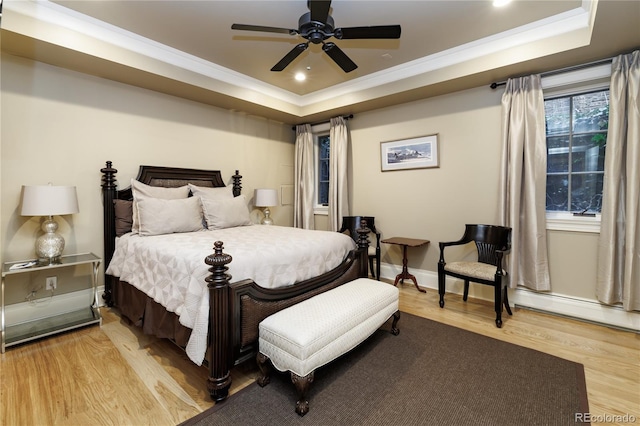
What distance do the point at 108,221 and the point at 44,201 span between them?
2.39ft

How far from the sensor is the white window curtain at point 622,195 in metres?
2.53

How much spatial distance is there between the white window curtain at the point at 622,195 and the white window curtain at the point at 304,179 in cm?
357

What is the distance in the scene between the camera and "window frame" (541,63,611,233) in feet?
9.22

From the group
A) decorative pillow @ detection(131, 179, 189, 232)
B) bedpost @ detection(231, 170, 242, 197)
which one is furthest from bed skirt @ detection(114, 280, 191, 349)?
bedpost @ detection(231, 170, 242, 197)

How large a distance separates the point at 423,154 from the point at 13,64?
4405mm

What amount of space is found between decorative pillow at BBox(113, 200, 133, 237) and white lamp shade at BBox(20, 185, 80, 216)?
1.84 ft

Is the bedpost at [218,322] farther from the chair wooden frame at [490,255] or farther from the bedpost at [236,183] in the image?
the bedpost at [236,183]

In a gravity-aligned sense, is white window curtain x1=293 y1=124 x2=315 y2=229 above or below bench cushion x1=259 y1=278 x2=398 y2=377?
above

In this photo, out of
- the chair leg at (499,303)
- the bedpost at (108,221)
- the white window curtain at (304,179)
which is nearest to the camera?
the chair leg at (499,303)

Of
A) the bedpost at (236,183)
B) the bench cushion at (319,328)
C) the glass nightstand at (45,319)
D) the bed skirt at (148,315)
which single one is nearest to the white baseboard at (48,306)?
the glass nightstand at (45,319)

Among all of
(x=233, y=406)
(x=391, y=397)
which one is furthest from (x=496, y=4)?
(x=233, y=406)

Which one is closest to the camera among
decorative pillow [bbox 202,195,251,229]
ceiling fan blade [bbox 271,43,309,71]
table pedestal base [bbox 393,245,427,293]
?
ceiling fan blade [bbox 271,43,309,71]

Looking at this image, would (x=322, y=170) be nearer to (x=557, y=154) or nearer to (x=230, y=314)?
(x=557, y=154)

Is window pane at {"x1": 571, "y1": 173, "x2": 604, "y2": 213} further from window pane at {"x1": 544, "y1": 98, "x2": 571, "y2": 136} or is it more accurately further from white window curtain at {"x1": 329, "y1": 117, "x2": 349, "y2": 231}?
white window curtain at {"x1": 329, "y1": 117, "x2": 349, "y2": 231}
